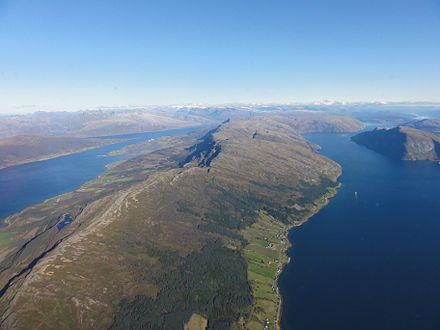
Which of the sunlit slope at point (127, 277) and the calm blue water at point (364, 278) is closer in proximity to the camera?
the sunlit slope at point (127, 277)

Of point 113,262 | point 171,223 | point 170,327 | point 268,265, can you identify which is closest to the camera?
point 170,327

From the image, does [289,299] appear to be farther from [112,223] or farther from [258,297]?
[112,223]

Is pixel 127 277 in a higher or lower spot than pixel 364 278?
higher

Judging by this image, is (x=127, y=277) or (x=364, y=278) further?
(x=364, y=278)

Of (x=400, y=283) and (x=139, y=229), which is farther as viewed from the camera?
(x=139, y=229)

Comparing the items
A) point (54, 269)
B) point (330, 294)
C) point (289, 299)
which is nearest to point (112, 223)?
point (54, 269)

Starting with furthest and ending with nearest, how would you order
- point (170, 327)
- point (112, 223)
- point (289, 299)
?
1. point (112, 223)
2. point (289, 299)
3. point (170, 327)

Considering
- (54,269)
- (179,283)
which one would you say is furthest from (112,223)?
(179,283)

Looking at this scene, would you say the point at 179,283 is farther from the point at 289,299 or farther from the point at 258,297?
the point at 289,299

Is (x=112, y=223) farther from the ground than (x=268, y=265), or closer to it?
farther from the ground

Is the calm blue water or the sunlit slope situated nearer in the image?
the sunlit slope
